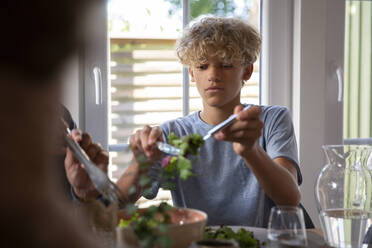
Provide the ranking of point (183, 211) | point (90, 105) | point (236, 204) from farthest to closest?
point (90, 105), point (236, 204), point (183, 211)

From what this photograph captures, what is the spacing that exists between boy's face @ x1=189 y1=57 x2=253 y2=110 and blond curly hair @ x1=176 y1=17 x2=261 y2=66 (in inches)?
0.8

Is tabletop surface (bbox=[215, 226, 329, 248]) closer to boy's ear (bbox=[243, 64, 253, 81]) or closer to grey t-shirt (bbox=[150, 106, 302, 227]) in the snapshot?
grey t-shirt (bbox=[150, 106, 302, 227])

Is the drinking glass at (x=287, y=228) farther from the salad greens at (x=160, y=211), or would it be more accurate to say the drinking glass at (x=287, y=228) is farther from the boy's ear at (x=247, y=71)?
the boy's ear at (x=247, y=71)

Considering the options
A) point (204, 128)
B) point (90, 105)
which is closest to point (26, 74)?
point (204, 128)

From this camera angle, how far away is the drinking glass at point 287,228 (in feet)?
2.88

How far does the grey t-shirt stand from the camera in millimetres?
1514

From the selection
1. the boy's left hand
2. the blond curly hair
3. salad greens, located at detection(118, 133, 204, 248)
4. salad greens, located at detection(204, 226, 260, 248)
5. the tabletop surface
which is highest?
the blond curly hair

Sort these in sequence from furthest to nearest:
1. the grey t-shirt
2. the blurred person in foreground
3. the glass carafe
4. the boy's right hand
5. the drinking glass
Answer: the grey t-shirt
the boy's right hand
the glass carafe
the drinking glass
the blurred person in foreground

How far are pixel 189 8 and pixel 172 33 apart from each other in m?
0.13

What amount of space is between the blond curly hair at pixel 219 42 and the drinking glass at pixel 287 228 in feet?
2.48

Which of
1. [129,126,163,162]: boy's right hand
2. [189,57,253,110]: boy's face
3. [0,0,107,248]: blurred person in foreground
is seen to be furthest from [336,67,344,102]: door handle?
[0,0,107,248]: blurred person in foreground

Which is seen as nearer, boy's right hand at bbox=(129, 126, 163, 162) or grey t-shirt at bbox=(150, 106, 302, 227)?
boy's right hand at bbox=(129, 126, 163, 162)

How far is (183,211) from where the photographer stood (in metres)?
0.93

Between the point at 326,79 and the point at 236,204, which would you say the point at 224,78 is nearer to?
the point at 236,204
